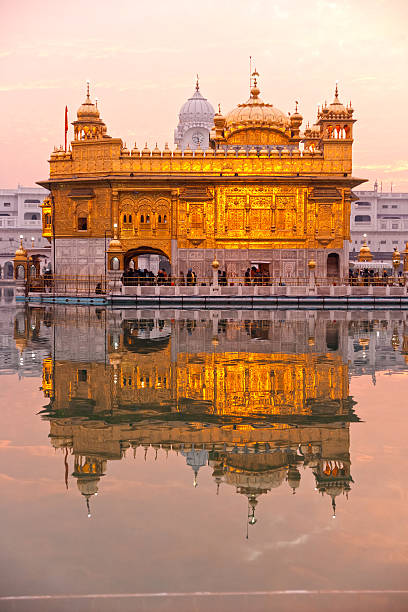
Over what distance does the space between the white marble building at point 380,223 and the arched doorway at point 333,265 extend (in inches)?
1706

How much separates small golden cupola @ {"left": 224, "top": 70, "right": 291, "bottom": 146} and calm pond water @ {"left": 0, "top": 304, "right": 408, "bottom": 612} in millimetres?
28853

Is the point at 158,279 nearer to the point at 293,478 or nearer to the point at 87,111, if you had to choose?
the point at 87,111

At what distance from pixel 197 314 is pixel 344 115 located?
1885cm

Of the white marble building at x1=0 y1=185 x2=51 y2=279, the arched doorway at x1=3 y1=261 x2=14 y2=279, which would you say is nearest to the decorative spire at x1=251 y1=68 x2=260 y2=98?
the white marble building at x1=0 y1=185 x2=51 y2=279

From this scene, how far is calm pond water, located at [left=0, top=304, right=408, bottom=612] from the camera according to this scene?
365 cm

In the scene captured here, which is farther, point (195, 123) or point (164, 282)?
point (195, 123)

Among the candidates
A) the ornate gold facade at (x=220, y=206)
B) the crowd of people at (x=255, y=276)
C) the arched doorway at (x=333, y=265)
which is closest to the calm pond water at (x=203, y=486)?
the crowd of people at (x=255, y=276)

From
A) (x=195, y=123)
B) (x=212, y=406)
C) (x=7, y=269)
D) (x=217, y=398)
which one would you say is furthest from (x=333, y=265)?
(x=7, y=269)

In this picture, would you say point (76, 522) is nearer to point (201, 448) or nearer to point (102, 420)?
point (201, 448)

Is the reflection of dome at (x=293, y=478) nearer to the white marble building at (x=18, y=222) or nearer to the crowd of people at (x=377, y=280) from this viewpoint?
the crowd of people at (x=377, y=280)

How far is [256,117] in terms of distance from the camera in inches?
1533

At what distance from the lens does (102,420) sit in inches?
294

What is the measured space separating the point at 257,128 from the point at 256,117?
0.77m

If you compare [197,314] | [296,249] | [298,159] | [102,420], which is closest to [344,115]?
[298,159]
